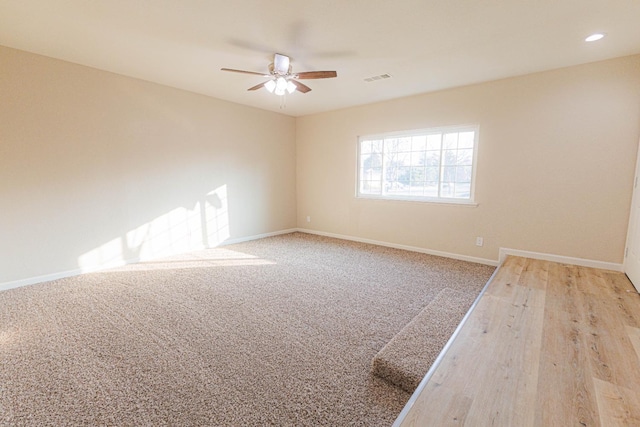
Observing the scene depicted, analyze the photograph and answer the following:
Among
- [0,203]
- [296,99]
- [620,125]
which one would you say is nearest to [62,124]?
[0,203]

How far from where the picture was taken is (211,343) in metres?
2.15

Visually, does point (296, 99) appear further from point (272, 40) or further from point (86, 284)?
point (86, 284)

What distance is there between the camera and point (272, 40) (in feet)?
8.96

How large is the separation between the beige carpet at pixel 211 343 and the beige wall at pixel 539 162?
815 mm

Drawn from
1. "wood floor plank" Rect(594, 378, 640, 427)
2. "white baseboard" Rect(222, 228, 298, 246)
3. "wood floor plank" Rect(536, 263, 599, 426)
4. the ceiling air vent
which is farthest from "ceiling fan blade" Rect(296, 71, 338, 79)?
"white baseboard" Rect(222, 228, 298, 246)

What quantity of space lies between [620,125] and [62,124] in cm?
651

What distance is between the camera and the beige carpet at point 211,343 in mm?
1539

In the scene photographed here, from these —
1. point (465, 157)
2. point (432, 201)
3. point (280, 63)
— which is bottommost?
point (432, 201)

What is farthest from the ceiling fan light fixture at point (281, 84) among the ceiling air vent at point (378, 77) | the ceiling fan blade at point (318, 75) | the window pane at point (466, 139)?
the window pane at point (466, 139)

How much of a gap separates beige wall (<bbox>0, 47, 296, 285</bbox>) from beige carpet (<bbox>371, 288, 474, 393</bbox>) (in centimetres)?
397

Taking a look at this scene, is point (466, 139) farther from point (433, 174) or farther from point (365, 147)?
point (365, 147)

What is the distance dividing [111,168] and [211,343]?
310cm

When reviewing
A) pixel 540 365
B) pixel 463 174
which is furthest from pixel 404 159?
pixel 540 365

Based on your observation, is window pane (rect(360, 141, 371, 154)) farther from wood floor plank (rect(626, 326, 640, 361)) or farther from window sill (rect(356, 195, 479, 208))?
wood floor plank (rect(626, 326, 640, 361))
